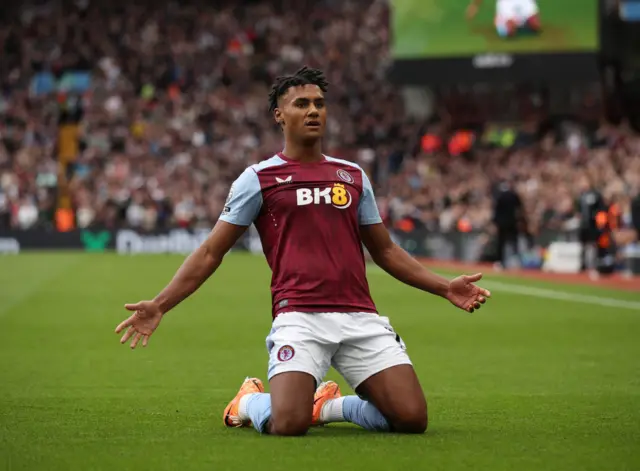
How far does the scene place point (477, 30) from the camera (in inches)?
1387

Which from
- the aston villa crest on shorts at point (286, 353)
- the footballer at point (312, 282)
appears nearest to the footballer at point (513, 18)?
the footballer at point (312, 282)

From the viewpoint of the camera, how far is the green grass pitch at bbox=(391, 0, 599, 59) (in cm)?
3484

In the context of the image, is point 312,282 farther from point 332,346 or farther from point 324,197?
point 324,197

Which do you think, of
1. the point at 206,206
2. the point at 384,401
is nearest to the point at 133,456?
the point at 384,401

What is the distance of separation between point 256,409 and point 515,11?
28337 millimetres

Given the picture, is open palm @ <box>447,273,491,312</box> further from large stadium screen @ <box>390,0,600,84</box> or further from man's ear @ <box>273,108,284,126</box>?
large stadium screen @ <box>390,0,600,84</box>

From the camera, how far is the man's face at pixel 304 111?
311 inches

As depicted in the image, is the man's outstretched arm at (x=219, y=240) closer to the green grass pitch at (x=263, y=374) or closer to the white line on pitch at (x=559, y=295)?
the green grass pitch at (x=263, y=374)

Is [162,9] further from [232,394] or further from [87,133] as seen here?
[232,394]

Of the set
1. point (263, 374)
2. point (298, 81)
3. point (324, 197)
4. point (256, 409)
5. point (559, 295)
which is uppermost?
point (298, 81)

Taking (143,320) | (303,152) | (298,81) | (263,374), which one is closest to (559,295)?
(263,374)

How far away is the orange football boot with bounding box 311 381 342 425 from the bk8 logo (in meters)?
1.25

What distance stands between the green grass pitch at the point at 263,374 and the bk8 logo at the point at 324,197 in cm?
141

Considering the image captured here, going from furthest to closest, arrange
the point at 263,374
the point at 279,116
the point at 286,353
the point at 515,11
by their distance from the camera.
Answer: the point at 515,11
the point at 263,374
the point at 279,116
the point at 286,353
